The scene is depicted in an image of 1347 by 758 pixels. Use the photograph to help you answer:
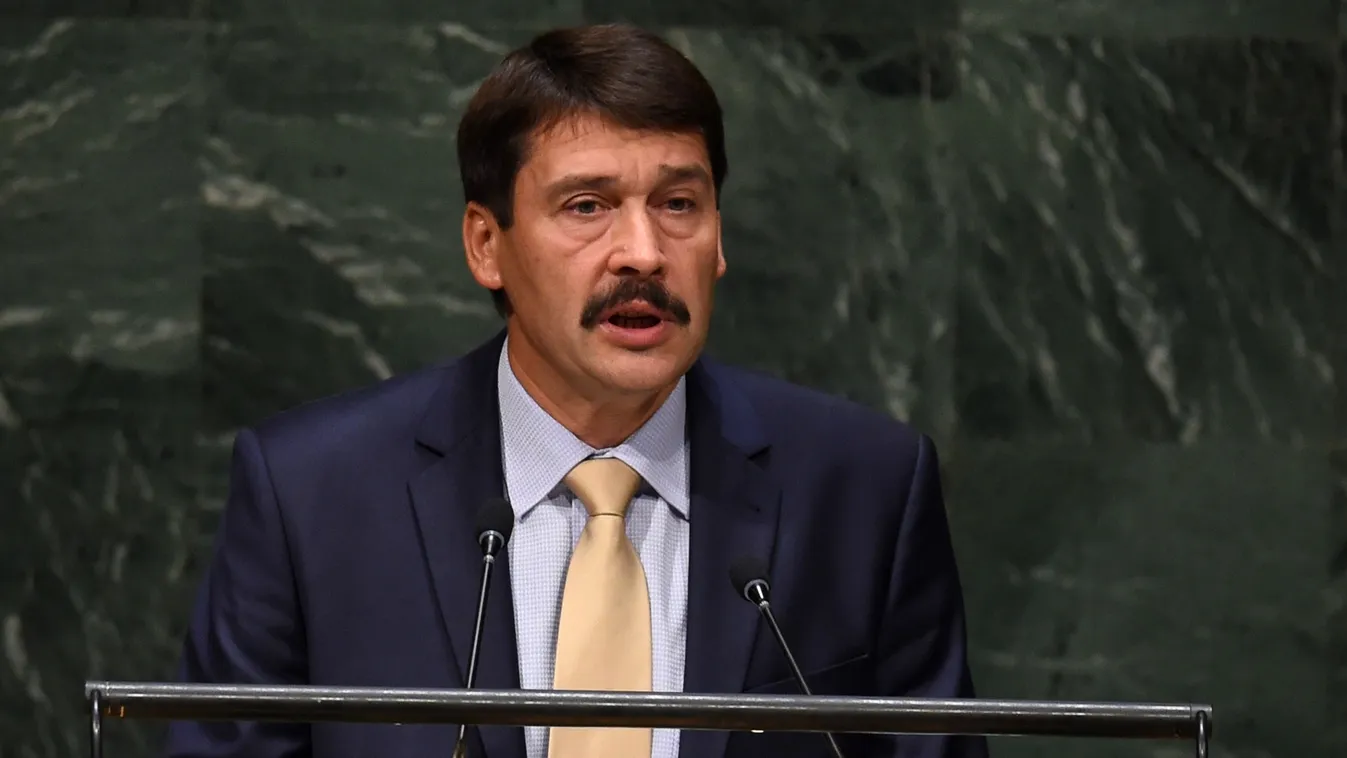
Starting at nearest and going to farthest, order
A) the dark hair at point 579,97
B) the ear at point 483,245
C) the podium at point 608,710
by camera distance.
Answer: the podium at point 608,710 < the dark hair at point 579,97 < the ear at point 483,245

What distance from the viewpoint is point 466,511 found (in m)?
2.51

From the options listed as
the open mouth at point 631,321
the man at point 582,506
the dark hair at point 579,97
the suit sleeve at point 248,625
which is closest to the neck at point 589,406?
the man at point 582,506

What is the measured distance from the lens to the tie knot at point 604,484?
2.47m

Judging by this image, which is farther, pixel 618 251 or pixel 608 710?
pixel 618 251

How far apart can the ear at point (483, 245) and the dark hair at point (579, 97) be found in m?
0.03

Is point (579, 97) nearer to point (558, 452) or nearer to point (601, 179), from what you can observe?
point (601, 179)

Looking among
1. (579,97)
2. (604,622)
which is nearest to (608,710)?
(604,622)

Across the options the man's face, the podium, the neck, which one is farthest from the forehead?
the podium

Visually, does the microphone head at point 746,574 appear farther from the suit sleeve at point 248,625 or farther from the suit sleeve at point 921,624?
the suit sleeve at point 248,625

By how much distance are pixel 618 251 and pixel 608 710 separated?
2.91 ft

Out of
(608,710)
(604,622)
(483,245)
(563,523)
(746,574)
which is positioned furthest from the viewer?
(483,245)

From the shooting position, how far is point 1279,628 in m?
3.79

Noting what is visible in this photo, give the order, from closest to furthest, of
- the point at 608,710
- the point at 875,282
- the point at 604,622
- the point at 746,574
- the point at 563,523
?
1. the point at 608,710
2. the point at 746,574
3. the point at 604,622
4. the point at 563,523
5. the point at 875,282

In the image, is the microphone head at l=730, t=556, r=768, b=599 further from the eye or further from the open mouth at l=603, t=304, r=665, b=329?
the eye
